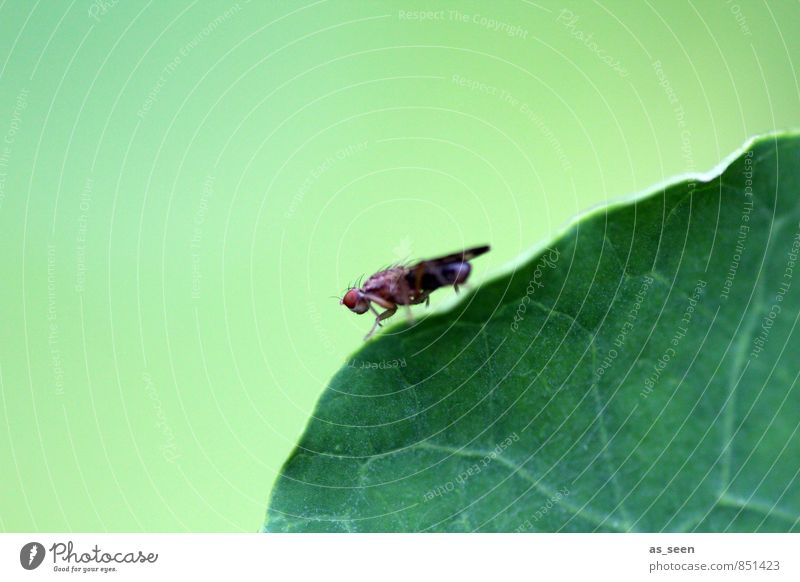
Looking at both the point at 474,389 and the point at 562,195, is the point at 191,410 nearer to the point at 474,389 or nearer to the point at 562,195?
the point at 474,389

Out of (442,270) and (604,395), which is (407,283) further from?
(604,395)

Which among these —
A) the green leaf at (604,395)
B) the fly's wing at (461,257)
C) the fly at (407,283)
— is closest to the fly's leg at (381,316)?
the fly at (407,283)

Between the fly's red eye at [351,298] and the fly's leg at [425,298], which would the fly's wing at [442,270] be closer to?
the fly's leg at [425,298]

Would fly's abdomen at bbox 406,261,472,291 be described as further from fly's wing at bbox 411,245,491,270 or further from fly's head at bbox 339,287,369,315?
fly's head at bbox 339,287,369,315

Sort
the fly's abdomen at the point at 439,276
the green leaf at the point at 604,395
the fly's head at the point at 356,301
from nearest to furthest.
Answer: the green leaf at the point at 604,395 < the fly's abdomen at the point at 439,276 < the fly's head at the point at 356,301
